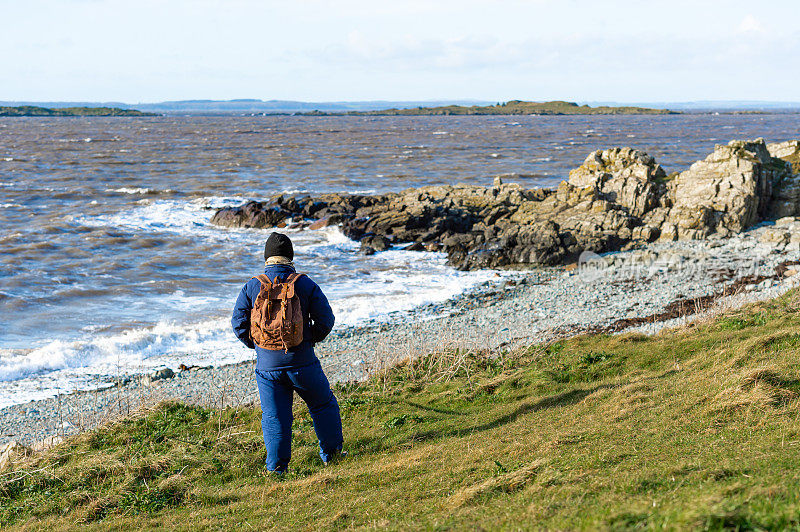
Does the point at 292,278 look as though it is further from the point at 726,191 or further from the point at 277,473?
the point at 726,191

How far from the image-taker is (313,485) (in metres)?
6.09

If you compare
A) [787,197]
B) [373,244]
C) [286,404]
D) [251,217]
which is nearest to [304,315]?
[286,404]

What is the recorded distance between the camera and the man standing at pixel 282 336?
626 cm

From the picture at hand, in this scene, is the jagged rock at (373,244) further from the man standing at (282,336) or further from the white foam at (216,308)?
the man standing at (282,336)

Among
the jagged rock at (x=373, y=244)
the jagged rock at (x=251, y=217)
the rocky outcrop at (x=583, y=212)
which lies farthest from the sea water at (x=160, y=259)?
the rocky outcrop at (x=583, y=212)

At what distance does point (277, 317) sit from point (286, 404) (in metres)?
0.97

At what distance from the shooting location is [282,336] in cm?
621

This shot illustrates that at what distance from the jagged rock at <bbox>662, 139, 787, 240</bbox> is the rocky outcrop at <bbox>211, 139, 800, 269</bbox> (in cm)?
4

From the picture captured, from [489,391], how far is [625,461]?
406 cm

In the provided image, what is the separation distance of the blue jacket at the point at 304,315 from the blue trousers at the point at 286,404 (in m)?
0.11

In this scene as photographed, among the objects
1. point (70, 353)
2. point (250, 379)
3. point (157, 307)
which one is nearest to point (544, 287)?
point (250, 379)

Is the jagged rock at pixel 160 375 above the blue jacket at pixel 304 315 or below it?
below

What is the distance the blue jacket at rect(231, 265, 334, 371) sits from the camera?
635cm

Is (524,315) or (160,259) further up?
(160,259)
